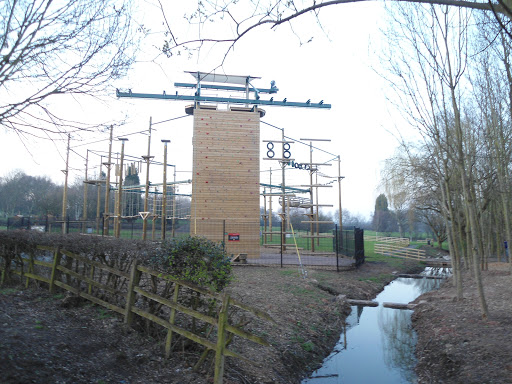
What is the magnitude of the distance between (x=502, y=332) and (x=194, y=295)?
18.2ft

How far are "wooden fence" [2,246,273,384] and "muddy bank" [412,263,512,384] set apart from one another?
308cm

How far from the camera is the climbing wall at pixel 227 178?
16422mm

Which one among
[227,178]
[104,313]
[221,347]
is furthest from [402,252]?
[221,347]

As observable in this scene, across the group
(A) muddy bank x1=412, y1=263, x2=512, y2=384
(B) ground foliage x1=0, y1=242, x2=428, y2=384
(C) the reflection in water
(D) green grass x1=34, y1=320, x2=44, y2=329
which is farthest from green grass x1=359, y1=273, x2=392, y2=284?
(D) green grass x1=34, y1=320, x2=44, y2=329

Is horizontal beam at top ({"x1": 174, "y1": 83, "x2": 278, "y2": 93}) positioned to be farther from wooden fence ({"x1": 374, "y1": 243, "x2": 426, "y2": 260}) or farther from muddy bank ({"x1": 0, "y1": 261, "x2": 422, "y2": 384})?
wooden fence ({"x1": 374, "y1": 243, "x2": 426, "y2": 260})

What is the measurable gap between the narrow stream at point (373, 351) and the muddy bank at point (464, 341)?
0.31 meters

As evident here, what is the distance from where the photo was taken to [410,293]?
51.1 feet

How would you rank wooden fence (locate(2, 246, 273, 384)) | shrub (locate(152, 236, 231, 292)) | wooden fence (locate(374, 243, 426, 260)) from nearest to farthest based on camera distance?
wooden fence (locate(2, 246, 273, 384))
shrub (locate(152, 236, 231, 292))
wooden fence (locate(374, 243, 426, 260))

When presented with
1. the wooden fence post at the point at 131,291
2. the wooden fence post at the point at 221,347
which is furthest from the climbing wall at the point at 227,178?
the wooden fence post at the point at 221,347

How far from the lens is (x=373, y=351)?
844cm

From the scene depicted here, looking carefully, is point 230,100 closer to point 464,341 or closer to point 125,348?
point 464,341

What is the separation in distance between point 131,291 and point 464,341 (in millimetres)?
5689

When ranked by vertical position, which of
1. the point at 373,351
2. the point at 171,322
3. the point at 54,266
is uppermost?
the point at 54,266

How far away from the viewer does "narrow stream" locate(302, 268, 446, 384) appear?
6.91 meters
